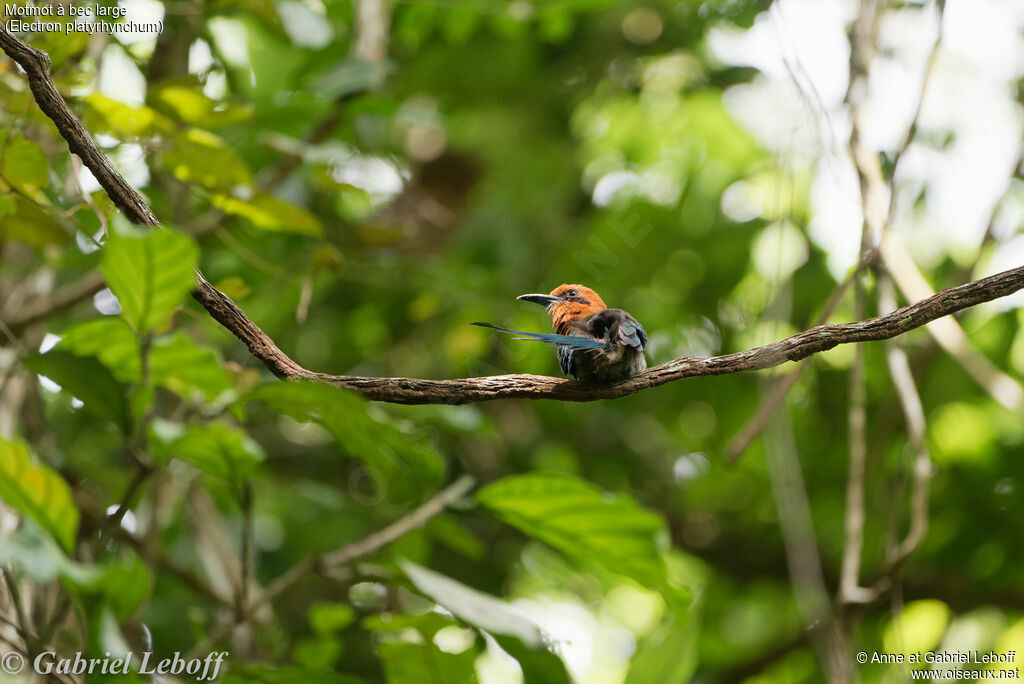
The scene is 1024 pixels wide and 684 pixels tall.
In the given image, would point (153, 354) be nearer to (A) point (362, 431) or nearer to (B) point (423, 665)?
(A) point (362, 431)

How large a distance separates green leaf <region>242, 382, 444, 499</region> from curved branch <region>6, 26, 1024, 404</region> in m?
0.17

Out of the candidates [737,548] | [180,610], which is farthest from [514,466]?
[180,610]

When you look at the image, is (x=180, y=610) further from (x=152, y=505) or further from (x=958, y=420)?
(x=958, y=420)

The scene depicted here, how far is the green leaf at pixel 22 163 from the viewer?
1607 millimetres

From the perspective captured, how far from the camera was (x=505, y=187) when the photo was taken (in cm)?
443

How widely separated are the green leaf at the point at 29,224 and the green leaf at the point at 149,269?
17.5 inches

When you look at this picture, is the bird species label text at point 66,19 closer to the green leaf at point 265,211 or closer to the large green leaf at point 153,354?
the green leaf at point 265,211

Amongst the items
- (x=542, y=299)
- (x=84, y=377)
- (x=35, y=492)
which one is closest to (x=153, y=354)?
(x=84, y=377)

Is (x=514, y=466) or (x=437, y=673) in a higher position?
(x=514, y=466)

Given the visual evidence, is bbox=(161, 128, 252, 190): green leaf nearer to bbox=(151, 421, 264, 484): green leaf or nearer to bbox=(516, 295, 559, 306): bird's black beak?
bbox=(151, 421, 264, 484): green leaf

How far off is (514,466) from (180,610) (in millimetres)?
1520

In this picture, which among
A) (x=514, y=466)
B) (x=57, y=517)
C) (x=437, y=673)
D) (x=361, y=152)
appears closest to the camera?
(x=57, y=517)

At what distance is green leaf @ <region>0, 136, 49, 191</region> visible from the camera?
1607mm

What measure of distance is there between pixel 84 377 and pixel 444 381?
1093mm
